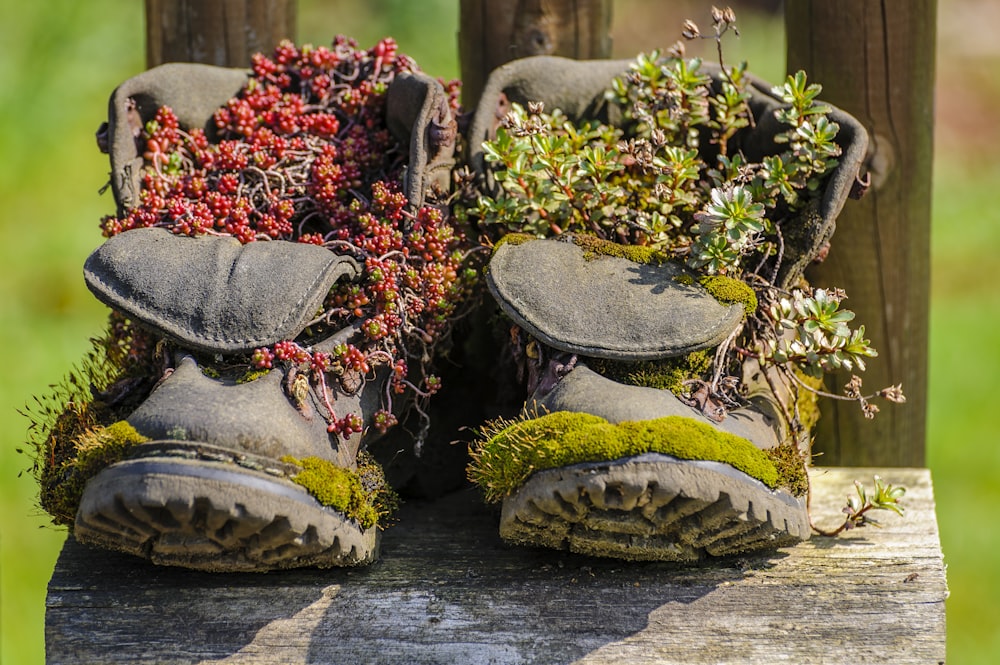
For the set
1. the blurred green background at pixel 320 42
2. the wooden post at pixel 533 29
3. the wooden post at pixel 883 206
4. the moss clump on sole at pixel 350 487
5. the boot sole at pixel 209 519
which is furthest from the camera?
the blurred green background at pixel 320 42

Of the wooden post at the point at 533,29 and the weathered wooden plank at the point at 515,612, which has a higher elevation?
the wooden post at the point at 533,29

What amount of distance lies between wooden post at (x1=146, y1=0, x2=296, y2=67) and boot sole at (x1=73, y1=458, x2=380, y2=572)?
4.05 feet

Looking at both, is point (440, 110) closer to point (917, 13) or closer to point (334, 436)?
point (334, 436)

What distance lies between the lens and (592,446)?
1.51 metres

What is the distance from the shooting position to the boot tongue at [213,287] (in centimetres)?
171

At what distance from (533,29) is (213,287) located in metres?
1.07

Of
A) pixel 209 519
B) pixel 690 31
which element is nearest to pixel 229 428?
pixel 209 519

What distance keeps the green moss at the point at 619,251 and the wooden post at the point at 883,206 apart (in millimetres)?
672

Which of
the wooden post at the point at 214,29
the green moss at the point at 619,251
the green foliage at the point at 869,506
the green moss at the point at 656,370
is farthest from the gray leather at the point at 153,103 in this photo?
the green foliage at the point at 869,506

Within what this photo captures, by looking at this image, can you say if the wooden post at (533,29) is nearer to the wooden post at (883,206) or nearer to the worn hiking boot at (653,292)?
the worn hiking boot at (653,292)

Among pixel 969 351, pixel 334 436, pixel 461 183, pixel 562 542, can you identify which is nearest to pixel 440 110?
pixel 461 183

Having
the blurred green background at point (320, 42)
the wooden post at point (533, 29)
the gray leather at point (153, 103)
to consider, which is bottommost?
the blurred green background at point (320, 42)

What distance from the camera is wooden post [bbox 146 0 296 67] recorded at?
2445 millimetres

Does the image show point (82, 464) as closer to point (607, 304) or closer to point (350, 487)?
point (350, 487)
